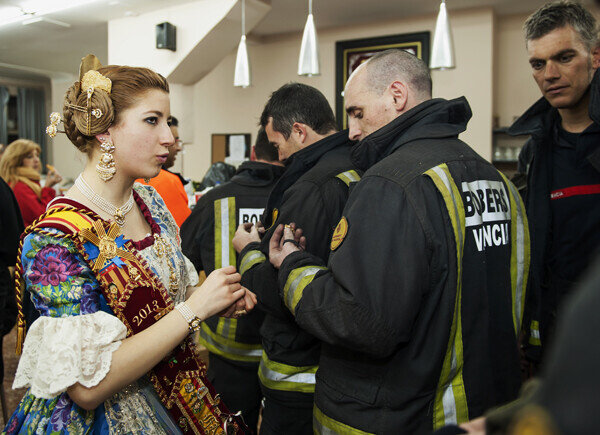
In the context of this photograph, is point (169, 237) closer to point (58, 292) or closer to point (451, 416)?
point (58, 292)

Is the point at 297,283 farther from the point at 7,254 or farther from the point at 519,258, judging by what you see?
the point at 7,254

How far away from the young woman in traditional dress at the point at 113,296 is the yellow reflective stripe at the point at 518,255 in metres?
0.80

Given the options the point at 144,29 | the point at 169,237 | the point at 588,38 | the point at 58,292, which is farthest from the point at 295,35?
the point at 58,292

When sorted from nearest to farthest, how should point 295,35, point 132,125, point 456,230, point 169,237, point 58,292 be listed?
point 58,292, point 456,230, point 132,125, point 169,237, point 295,35

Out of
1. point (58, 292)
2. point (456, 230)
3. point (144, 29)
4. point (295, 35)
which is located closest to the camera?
point (58, 292)

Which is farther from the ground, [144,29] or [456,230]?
[144,29]

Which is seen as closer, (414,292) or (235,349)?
(414,292)

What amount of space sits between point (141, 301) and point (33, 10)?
651cm

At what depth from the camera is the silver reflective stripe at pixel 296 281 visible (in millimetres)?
1364

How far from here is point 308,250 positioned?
68.7 inches

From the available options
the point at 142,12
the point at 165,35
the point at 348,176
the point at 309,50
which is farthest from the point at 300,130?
the point at 142,12

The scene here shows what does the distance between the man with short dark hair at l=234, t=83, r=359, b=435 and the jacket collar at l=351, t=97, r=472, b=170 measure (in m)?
0.31

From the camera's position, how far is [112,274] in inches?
50.5

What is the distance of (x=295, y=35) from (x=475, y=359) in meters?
6.89
